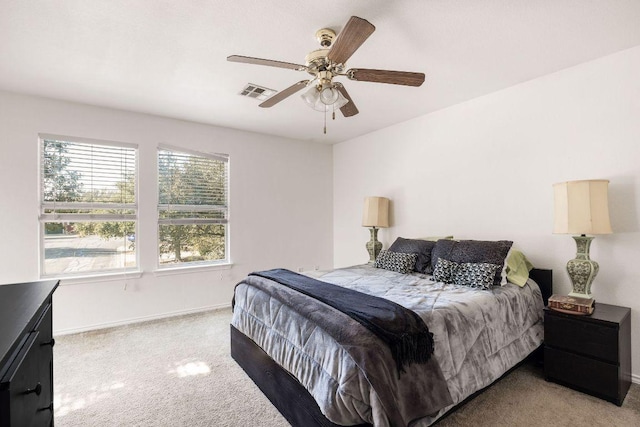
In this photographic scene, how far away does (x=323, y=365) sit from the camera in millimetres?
1694

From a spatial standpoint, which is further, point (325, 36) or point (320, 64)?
point (325, 36)

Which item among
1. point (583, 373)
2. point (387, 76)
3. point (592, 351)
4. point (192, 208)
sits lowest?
point (583, 373)

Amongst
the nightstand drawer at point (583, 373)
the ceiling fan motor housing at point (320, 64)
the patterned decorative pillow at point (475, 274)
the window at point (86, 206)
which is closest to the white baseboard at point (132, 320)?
the window at point (86, 206)

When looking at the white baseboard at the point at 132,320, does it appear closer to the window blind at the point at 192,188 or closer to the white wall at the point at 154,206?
the white wall at the point at 154,206

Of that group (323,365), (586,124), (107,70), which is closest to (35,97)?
(107,70)

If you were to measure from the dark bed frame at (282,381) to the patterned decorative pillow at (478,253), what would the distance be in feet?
1.34

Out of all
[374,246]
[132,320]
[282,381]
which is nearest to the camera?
[282,381]

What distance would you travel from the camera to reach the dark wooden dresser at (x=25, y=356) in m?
0.82

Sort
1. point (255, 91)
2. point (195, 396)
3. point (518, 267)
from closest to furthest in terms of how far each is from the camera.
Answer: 1. point (195, 396)
2. point (518, 267)
3. point (255, 91)

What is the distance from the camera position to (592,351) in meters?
2.17

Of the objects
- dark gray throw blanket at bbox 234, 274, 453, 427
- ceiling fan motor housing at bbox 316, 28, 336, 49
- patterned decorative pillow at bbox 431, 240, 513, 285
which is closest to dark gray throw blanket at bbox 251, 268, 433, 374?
dark gray throw blanket at bbox 234, 274, 453, 427

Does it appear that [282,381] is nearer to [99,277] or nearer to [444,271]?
[444,271]

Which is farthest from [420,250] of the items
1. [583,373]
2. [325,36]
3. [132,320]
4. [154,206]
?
[132,320]

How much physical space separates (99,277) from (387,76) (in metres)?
3.63
